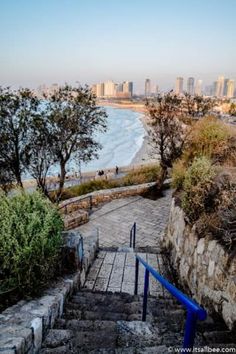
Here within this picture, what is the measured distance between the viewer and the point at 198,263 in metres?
4.92

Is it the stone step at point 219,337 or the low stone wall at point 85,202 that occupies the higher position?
the stone step at point 219,337

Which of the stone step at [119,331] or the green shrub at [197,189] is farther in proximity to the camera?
the green shrub at [197,189]

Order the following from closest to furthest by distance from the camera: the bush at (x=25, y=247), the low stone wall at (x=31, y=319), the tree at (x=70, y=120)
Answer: the low stone wall at (x=31, y=319) < the bush at (x=25, y=247) < the tree at (x=70, y=120)

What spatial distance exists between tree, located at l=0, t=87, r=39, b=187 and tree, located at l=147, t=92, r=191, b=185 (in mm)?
5518

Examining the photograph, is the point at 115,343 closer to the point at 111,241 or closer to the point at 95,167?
the point at 111,241

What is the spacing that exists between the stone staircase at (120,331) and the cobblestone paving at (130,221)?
4003mm

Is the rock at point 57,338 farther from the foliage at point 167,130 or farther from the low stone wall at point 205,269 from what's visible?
the foliage at point 167,130

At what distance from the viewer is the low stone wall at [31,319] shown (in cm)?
257

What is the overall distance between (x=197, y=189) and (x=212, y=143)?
475 centimetres

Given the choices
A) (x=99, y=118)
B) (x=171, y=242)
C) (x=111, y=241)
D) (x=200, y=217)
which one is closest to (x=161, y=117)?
(x=99, y=118)

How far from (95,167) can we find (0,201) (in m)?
32.8

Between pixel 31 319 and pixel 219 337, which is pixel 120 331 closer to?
pixel 31 319

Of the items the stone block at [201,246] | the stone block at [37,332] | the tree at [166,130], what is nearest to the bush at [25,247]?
the stone block at [37,332]

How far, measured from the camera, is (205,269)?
4559 mm
